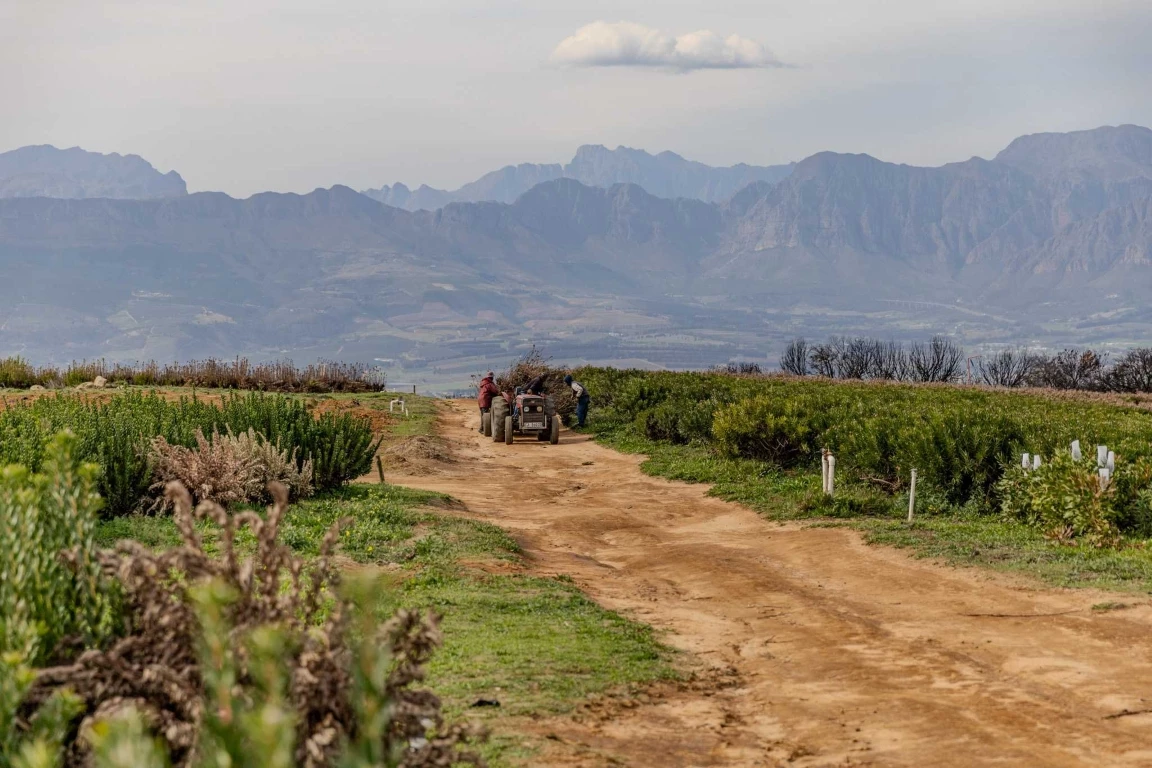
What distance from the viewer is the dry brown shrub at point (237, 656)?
4258 mm

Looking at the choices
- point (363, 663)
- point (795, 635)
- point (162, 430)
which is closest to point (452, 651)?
point (795, 635)

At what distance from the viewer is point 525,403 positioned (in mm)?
29750

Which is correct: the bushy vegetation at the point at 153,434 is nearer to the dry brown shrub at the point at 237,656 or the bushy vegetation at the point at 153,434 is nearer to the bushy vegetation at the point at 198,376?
the dry brown shrub at the point at 237,656

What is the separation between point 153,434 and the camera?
16406mm

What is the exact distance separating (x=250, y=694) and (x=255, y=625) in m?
0.42

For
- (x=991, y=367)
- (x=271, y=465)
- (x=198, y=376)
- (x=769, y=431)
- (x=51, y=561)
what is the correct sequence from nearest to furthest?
(x=51, y=561), (x=271, y=465), (x=769, y=431), (x=198, y=376), (x=991, y=367)

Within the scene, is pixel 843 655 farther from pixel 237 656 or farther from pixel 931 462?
pixel 931 462

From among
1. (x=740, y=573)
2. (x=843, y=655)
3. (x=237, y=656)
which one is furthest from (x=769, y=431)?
(x=237, y=656)

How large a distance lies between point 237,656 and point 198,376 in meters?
39.4

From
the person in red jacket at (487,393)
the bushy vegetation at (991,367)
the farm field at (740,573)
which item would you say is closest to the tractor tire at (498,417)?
the person in red jacket at (487,393)

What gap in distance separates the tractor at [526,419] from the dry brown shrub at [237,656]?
24464 millimetres

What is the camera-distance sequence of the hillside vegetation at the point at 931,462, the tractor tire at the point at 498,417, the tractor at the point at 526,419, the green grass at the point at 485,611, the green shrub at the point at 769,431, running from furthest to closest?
the tractor tire at the point at 498,417 → the tractor at the point at 526,419 → the green shrub at the point at 769,431 → the hillside vegetation at the point at 931,462 → the green grass at the point at 485,611

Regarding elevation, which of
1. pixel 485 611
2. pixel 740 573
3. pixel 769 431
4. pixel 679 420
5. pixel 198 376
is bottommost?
pixel 740 573

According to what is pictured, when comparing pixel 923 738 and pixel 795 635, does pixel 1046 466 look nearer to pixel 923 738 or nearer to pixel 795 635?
pixel 795 635
